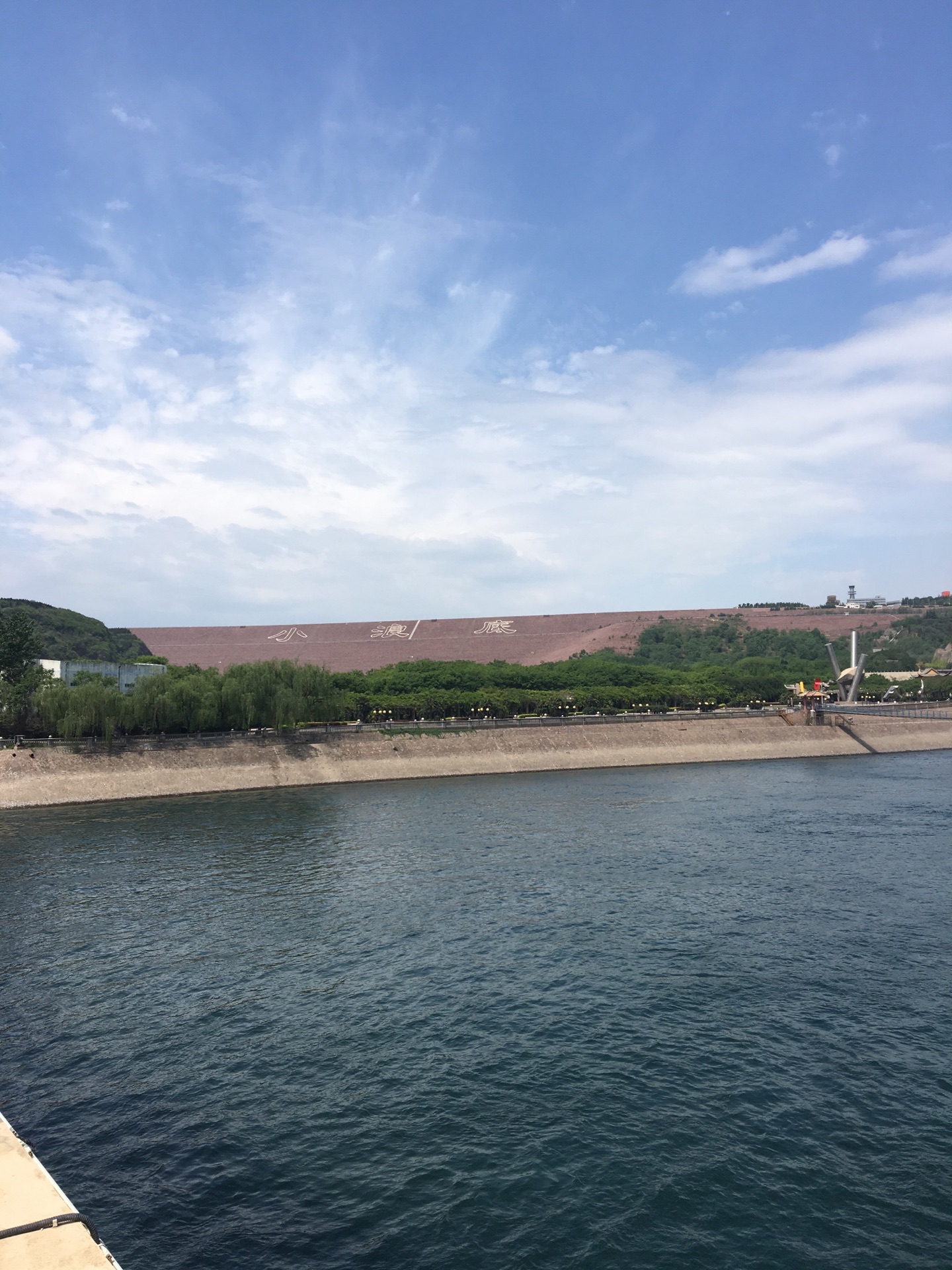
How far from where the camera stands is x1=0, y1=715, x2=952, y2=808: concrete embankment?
53.3 metres

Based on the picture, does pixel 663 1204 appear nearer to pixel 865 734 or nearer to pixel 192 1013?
pixel 192 1013

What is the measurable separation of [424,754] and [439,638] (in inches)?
3501

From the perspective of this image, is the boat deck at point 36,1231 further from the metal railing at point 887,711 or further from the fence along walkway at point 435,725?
the metal railing at point 887,711

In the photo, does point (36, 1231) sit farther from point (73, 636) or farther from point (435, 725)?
point (73, 636)

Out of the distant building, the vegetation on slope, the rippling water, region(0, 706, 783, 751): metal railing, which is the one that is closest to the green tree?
the vegetation on slope

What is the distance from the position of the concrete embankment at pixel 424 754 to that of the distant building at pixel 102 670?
1930 centimetres

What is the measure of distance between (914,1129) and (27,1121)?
1505cm

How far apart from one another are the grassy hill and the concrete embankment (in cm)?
7041

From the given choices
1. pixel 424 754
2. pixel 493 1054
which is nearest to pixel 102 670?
pixel 424 754

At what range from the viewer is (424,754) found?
63906mm

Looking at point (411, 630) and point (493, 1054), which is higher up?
point (411, 630)

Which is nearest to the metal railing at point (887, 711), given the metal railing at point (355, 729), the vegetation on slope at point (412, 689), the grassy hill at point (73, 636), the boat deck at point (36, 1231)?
the metal railing at point (355, 729)

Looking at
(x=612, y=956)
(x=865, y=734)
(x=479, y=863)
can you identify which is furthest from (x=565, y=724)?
(x=612, y=956)

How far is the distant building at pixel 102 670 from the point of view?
251 ft
